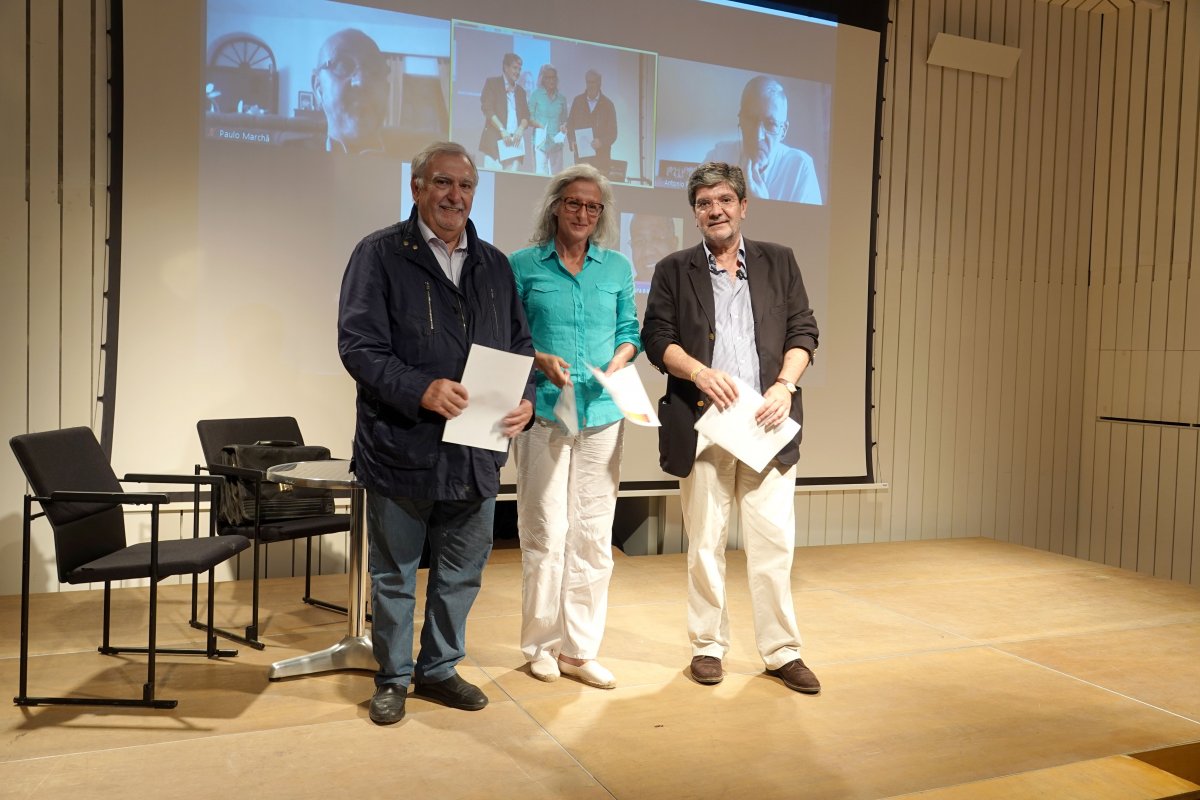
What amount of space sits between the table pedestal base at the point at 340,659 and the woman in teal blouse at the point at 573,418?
1.73 ft

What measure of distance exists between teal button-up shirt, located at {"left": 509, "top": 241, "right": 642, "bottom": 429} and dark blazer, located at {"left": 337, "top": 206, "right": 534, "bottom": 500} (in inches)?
14.0

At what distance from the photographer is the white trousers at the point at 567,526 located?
297 centimetres

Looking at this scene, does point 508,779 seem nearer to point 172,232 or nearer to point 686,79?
point 172,232

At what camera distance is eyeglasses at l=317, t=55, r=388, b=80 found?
4.52 meters

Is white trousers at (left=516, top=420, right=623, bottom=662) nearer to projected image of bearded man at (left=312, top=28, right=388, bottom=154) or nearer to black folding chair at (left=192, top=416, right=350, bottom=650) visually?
black folding chair at (left=192, top=416, right=350, bottom=650)

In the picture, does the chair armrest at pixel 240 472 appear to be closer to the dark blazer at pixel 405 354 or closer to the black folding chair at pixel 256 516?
the black folding chair at pixel 256 516

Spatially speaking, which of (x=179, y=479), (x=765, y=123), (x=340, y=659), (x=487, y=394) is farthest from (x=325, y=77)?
(x=340, y=659)

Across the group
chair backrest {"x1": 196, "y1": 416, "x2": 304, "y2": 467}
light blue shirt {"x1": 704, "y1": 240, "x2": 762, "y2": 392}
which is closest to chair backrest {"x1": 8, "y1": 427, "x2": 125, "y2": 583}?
chair backrest {"x1": 196, "y1": 416, "x2": 304, "y2": 467}

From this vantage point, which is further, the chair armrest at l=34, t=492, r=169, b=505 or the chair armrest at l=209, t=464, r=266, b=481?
the chair armrest at l=209, t=464, r=266, b=481

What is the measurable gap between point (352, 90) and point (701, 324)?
96.2 inches

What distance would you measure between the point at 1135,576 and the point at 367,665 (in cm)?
406

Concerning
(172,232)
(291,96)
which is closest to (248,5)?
(291,96)

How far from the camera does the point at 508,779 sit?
238cm

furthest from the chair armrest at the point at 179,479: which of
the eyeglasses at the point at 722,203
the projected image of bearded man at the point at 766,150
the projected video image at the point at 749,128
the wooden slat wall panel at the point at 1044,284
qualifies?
the wooden slat wall panel at the point at 1044,284
